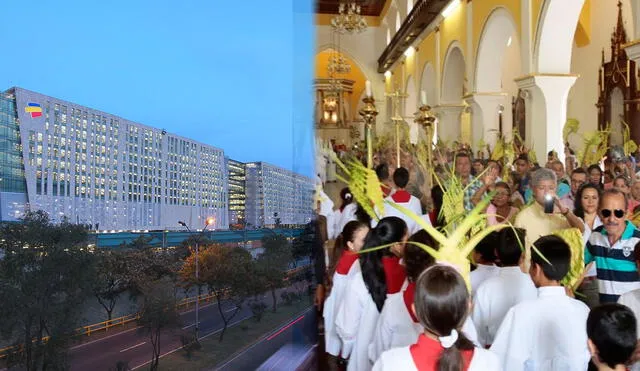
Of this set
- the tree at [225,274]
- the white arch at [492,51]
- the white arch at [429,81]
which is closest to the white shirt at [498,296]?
the tree at [225,274]

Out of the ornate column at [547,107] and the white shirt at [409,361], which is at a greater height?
the ornate column at [547,107]

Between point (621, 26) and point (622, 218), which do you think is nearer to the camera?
point (622, 218)

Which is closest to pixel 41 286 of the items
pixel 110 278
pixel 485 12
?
pixel 110 278

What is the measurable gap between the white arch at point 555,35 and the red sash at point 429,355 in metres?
8.62

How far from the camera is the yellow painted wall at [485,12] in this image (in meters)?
10.6

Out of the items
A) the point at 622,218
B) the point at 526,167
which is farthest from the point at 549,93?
the point at 622,218

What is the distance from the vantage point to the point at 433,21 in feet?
56.4

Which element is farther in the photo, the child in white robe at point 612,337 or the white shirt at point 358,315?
the white shirt at point 358,315

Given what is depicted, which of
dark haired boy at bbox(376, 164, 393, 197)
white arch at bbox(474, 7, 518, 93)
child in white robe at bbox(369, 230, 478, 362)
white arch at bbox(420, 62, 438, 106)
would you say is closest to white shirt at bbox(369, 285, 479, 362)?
child in white robe at bbox(369, 230, 478, 362)

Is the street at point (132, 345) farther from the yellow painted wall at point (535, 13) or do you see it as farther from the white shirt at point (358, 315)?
the yellow painted wall at point (535, 13)

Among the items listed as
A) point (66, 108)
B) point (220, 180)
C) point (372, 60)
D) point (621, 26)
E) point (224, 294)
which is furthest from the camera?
point (372, 60)

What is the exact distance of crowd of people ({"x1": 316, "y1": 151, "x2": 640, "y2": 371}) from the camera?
1.85 meters

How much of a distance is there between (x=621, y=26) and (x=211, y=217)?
12035mm

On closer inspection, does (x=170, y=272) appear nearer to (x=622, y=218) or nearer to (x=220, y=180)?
(x=220, y=180)
